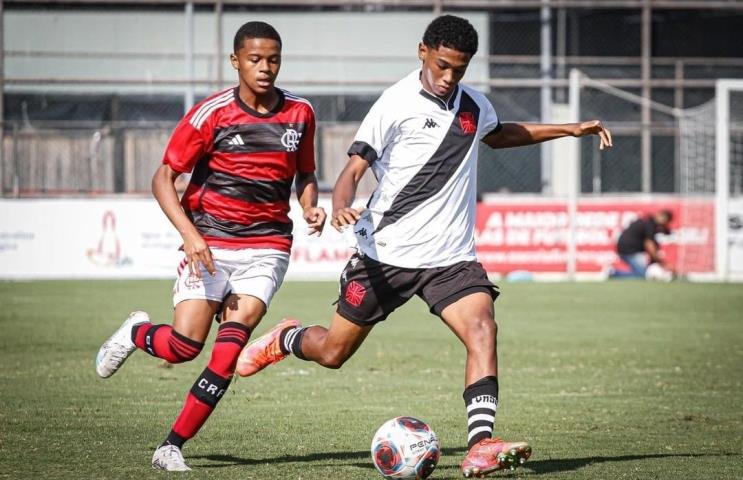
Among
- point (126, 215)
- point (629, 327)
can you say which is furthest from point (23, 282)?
point (629, 327)

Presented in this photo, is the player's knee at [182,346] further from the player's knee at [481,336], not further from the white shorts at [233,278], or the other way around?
the player's knee at [481,336]

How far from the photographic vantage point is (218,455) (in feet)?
23.0

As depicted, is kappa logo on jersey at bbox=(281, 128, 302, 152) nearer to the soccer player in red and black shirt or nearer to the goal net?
the soccer player in red and black shirt

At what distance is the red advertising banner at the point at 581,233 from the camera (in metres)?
24.6

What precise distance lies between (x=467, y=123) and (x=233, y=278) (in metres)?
1.55

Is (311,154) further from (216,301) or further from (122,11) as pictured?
(122,11)

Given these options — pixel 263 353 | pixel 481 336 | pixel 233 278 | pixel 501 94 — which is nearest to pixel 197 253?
pixel 233 278

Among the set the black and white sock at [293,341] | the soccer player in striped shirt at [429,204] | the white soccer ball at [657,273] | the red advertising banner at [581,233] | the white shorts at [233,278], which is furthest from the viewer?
the white soccer ball at [657,273]

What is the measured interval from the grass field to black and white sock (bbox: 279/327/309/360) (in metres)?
0.53

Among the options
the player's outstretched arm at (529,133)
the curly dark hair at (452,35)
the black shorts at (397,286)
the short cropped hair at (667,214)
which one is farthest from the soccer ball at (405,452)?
the short cropped hair at (667,214)

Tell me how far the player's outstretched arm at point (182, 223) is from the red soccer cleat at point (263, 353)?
1.20 meters

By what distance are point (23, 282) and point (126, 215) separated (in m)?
2.25

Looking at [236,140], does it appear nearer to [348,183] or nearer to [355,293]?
[348,183]

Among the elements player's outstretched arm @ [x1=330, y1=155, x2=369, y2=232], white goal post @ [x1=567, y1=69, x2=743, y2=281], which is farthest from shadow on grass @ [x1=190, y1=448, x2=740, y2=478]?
white goal post @ [x1=567, y1=69, x2=743, y2=281]
